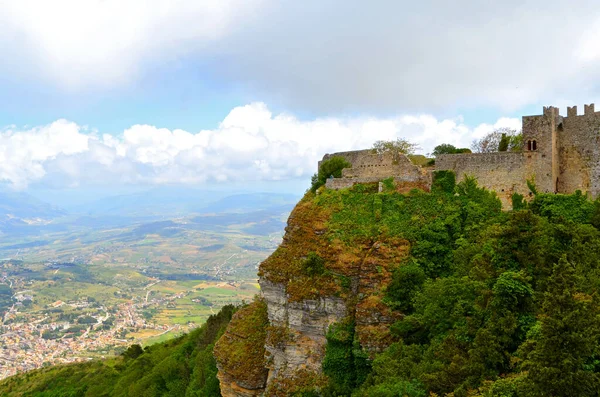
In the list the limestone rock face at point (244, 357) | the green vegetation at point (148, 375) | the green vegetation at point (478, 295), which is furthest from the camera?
the green vegetation at point (148, 375)

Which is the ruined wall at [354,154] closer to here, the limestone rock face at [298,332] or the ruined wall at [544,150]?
the ruined wall at [544,150]

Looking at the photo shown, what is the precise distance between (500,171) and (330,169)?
44.9ft

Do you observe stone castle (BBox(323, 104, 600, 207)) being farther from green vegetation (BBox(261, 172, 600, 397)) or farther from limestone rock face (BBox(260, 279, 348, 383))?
limestone rock face (BBox(260, 279, 348, 383))

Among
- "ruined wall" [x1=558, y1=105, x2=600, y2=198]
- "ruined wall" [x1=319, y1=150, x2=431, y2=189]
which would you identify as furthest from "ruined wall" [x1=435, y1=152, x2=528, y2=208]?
"ruined wall" [x1=319, y1=150, x2=431, y2=189]

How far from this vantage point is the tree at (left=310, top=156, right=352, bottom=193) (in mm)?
36906

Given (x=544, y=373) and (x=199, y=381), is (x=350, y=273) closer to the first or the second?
(x=544, y=373)

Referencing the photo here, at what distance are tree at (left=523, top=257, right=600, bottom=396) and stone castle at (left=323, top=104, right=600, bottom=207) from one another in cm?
1658

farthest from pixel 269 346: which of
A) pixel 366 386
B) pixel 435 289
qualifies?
pixel 435 289

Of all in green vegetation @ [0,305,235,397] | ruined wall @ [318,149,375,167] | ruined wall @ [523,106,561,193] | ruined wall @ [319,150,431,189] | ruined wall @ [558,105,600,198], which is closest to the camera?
ruined wall @ [558,105,600,198]

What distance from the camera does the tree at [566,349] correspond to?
12.0 meters

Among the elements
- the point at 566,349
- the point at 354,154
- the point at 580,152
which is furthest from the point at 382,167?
the point at 566,349

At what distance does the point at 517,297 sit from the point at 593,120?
1722 cm

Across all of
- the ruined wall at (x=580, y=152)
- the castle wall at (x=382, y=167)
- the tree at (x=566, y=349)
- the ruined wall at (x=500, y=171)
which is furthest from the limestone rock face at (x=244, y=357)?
the ruined wall at (x=580, y=152)

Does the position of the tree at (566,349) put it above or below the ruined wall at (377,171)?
below
